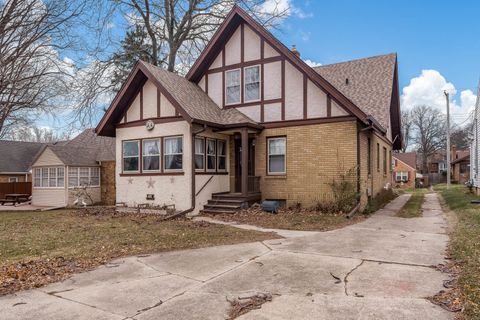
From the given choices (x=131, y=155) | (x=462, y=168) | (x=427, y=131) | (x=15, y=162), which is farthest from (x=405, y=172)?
(x=15, y=162)

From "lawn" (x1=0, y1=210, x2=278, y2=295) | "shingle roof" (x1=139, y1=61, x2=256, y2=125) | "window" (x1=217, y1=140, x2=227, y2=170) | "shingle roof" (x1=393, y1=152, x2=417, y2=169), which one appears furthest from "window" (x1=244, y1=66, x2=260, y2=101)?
"shingle roof" (x1=393, y1=152, x2=417, y2=169)

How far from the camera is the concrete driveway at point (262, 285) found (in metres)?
4.39

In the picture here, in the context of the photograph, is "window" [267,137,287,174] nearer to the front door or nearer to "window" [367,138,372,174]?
the front door

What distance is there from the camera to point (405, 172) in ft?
171

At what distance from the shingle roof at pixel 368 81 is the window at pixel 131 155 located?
1037cm

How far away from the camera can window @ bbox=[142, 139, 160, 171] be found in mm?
15328

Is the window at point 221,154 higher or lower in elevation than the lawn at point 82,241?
higher

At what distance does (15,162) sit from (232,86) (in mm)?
30933

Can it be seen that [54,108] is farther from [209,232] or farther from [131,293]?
[131,293]

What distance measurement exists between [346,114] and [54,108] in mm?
15257

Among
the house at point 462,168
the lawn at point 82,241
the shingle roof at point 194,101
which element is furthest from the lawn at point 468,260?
the house at point 462,168

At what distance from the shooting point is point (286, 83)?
14.8m

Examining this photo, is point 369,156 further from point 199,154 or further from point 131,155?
point 131,155

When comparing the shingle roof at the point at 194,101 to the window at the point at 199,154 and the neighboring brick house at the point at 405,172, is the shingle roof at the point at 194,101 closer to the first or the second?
the window at the point at 199,154
